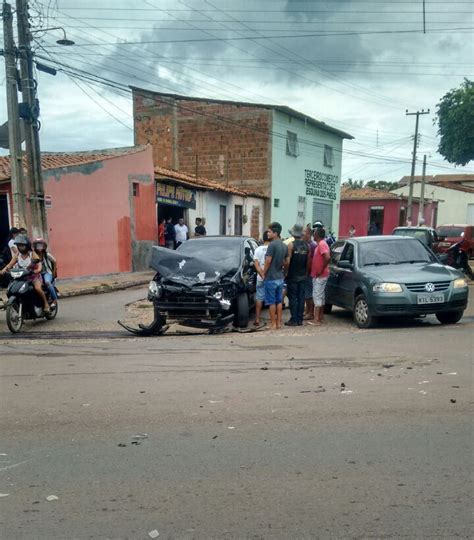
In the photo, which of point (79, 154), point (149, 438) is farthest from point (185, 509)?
point (79, 154)

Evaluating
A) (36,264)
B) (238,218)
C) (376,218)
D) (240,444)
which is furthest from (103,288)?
(376,218)

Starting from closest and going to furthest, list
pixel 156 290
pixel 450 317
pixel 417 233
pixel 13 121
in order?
pixel 156 290 → pixel 450 317 → pixel 13 121 → pixel 417 233

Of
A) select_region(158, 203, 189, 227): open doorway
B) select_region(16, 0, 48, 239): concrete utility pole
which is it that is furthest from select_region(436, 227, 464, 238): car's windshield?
select_region(16, 0, 48, 239): concrete utility pole

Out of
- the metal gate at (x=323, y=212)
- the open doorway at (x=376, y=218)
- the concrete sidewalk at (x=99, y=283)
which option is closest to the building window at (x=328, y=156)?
the metal gate at (x=323, y=212)

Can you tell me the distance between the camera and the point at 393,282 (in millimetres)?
8117

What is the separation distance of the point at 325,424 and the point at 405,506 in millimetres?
1222

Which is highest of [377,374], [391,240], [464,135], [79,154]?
[464,135]

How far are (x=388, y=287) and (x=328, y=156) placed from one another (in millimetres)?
28537

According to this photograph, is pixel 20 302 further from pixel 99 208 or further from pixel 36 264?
pixel 99 208

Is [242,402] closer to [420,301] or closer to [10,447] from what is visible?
[10,447]

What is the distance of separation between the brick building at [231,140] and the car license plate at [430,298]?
20999mm

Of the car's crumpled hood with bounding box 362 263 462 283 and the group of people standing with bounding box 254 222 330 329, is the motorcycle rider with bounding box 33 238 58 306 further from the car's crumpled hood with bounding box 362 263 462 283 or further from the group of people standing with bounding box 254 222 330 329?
the car's crumpled hood with bounding box 362 263 462 283

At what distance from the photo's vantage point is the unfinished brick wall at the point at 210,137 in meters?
28.3

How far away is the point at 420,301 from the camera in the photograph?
8023 mm
